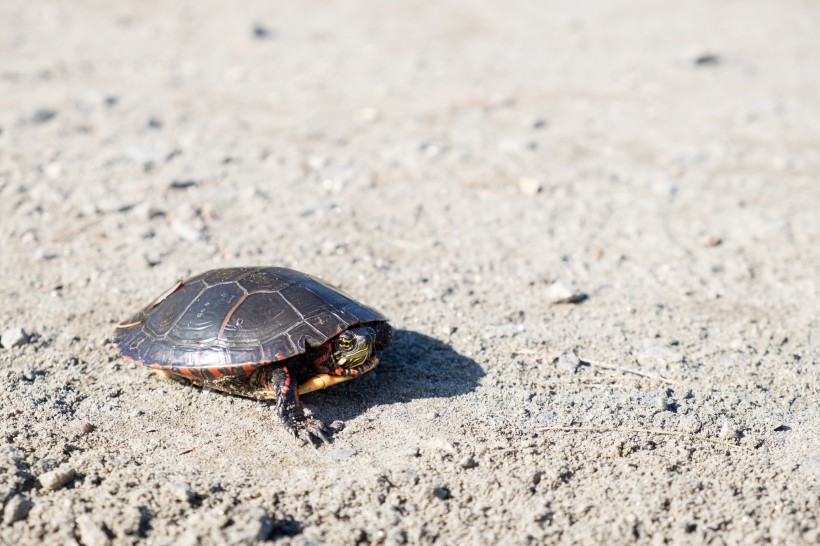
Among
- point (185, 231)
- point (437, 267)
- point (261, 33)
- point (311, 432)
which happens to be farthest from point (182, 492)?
point (261, 33)

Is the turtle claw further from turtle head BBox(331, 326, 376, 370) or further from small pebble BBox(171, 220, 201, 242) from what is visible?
small pebble BBox(171, 220, 201, 242)

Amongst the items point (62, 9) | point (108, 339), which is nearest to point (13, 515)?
point (108, 339)

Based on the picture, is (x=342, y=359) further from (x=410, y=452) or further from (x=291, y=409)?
(x=410, y=452)

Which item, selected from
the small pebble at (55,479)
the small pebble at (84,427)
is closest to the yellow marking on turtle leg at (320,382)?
the small pebble at (84,427)

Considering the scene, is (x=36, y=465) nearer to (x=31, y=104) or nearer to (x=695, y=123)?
(x=31, y=104)

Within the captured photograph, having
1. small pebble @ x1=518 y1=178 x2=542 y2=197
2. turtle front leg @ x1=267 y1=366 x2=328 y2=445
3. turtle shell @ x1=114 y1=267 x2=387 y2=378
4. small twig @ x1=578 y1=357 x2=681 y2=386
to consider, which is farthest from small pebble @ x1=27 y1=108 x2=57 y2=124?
small twig @ x1=578 y1=357 x2=681 y2=386

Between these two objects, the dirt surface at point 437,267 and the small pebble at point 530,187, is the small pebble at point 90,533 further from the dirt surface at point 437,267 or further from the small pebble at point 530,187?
the small pebble at point 530,187
